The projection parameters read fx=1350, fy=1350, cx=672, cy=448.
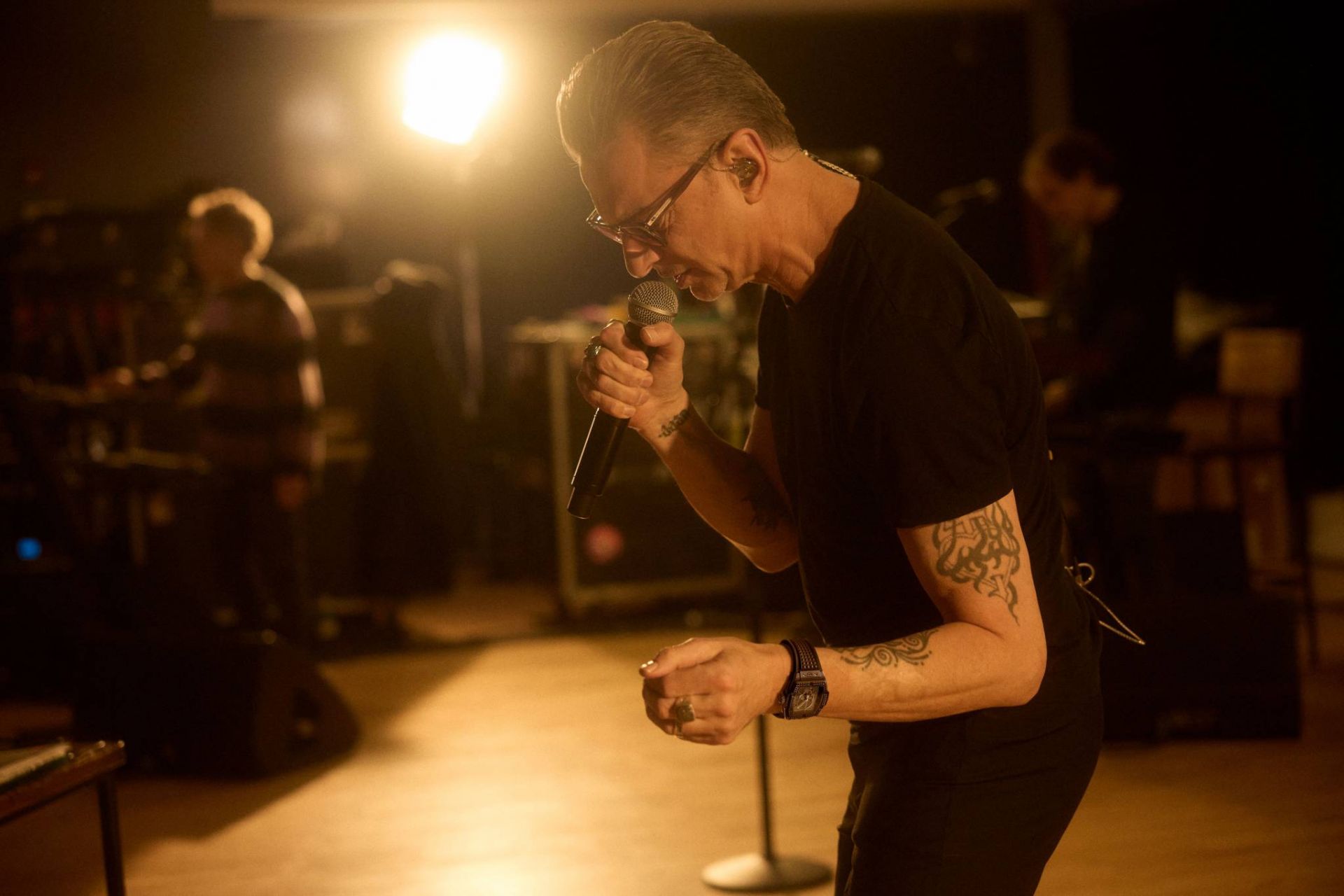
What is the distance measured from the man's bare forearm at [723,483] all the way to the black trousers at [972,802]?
1.22 ft

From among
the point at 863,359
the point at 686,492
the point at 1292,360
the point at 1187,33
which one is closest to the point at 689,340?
the point at 1292,360

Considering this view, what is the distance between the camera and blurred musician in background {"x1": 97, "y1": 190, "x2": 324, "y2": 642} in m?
4.73

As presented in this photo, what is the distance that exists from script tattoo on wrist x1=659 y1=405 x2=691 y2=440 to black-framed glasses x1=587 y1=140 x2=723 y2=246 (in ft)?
0.98

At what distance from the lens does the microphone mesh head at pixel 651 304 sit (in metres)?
1.74

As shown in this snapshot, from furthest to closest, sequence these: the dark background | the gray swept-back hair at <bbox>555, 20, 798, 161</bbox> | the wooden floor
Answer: the dark background < the wooden floor < the gray swept-back hair at <bbox>555, 20, 798, 161</bbox>

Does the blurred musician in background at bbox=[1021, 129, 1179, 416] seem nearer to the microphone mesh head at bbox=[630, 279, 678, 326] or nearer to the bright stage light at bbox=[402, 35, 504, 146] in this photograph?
the microphone mesh head at bbox=[630, 279, 678, 326]

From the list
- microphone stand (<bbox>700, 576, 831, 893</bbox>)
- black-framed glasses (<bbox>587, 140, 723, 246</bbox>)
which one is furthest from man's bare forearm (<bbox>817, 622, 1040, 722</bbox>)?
microphone stand (<bbox>700, 576, 831, 893</bbox>)

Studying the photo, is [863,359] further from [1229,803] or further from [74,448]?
[74,448]

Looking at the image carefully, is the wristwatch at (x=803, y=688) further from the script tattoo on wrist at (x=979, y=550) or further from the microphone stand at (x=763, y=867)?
the microphone stand at (x=763, y=867)

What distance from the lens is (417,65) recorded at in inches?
284

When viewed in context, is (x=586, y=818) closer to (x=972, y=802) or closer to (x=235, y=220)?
(x=972, y=802)

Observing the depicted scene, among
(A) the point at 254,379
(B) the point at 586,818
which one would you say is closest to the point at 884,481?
(B) the point at 586,818

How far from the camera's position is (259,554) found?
16.3ft

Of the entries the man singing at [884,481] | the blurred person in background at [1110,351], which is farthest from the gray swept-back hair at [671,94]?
the blurred person in background at [1110,351]
